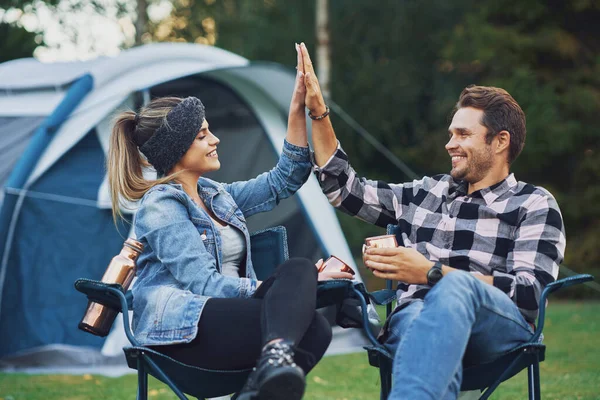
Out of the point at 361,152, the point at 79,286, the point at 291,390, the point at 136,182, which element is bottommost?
the point at 361,152

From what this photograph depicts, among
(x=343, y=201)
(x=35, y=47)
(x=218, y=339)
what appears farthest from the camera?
(x=35, y=47)

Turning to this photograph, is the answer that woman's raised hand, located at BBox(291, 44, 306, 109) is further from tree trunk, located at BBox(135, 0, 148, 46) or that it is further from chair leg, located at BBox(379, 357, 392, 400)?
tree trunk, located at BBox(135, 0, 148, 46)

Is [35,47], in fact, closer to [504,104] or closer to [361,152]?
[361,152]

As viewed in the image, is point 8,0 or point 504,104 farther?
point 8,0

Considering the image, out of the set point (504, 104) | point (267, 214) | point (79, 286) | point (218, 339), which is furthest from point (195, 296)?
point (267, 214)

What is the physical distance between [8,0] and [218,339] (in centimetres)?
1085

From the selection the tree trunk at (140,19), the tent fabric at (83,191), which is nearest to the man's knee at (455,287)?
the tent fabric at (83,191)

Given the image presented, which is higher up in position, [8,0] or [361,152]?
[8,0]

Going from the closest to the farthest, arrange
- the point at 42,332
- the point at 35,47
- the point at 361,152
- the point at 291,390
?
the point at 291,390
the point at 42,332
the point at 35,47
the point at 361,152

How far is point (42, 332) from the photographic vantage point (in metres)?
5.15

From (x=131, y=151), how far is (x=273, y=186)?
18.6 inches

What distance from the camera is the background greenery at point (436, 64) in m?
10.3

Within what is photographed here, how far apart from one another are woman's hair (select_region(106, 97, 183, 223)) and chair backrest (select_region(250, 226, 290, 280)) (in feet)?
1.19

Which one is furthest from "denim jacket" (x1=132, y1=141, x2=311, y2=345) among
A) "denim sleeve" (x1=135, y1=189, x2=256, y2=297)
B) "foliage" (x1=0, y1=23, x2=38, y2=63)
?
"foliage" (x1=0, y1=23, x2=38, y2=63)
